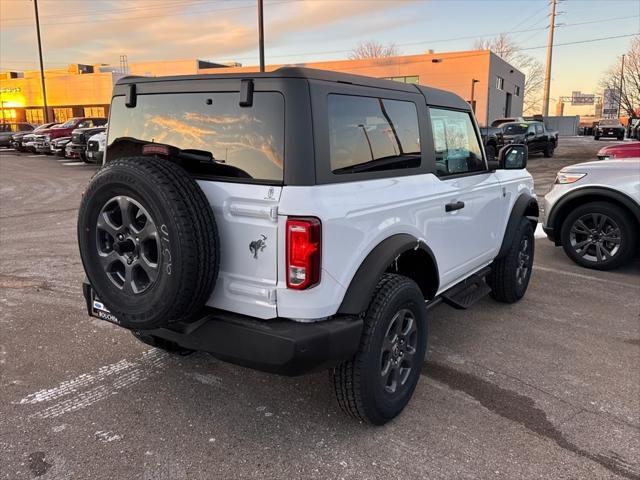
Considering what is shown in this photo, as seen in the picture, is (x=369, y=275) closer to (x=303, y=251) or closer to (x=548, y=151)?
(x=303, y=251)

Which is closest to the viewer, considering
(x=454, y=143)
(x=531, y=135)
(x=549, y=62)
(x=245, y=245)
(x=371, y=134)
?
(x=245, y=245)

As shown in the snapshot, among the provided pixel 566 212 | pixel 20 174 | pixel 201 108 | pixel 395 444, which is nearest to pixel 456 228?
pixel 395 444

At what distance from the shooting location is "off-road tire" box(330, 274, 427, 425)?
2.73 m

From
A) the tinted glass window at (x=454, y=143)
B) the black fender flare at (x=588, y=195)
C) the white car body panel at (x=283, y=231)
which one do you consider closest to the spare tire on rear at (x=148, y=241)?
the white car body panel at (x=283, y=231)

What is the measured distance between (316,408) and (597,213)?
474cm

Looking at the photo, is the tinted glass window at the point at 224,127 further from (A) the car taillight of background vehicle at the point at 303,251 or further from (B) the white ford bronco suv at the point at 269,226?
(A) the car taillight of background vehicle at the point at 303,251

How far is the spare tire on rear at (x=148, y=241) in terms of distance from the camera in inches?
94.8

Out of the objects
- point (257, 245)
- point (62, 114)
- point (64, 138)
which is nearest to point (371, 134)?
point (257, 245)

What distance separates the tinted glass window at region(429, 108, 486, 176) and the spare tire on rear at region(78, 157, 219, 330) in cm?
182

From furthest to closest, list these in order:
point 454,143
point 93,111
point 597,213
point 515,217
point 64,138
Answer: point 93,111, point 64,138, point 597,213, point 515,217, point 454,143

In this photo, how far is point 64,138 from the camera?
895 inches

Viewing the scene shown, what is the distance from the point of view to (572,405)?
3258mm

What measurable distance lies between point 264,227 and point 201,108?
796mm

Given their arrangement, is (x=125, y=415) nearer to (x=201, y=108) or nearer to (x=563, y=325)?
(x=201, y=108)
